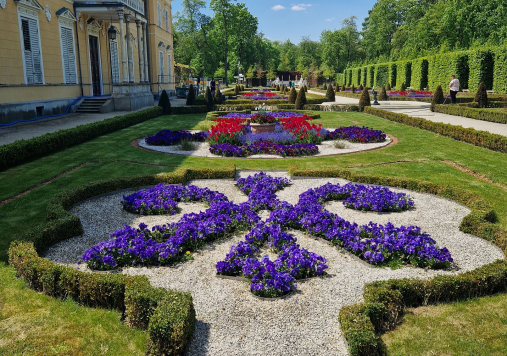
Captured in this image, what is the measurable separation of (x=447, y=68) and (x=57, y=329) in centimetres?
3948

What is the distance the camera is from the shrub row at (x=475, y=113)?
1717 cm

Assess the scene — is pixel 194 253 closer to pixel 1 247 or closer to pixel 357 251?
pixel 357 251

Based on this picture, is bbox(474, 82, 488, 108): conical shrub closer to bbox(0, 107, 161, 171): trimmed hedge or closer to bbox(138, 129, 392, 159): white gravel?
bbox(138, 129, 392, 159): white gravel

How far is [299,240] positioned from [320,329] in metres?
2.13

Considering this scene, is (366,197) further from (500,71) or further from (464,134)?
(500,71)

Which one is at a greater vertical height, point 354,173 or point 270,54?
point 270,54

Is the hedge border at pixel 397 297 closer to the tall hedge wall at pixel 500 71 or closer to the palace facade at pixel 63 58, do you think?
the palace facade at pixel 63 58

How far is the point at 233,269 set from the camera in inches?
184

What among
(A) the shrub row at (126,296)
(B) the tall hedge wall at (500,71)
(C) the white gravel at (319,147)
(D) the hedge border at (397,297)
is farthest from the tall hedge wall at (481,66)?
(A) the shrub row at (126,296)

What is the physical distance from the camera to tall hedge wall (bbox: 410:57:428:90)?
40.7 m

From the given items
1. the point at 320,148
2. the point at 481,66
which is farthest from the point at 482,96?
the point at 320,148

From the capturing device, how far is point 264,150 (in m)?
11.7

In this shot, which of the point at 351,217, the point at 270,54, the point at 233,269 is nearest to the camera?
the point at 233,269

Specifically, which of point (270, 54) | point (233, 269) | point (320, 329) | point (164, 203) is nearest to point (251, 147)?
point (164, 203)
